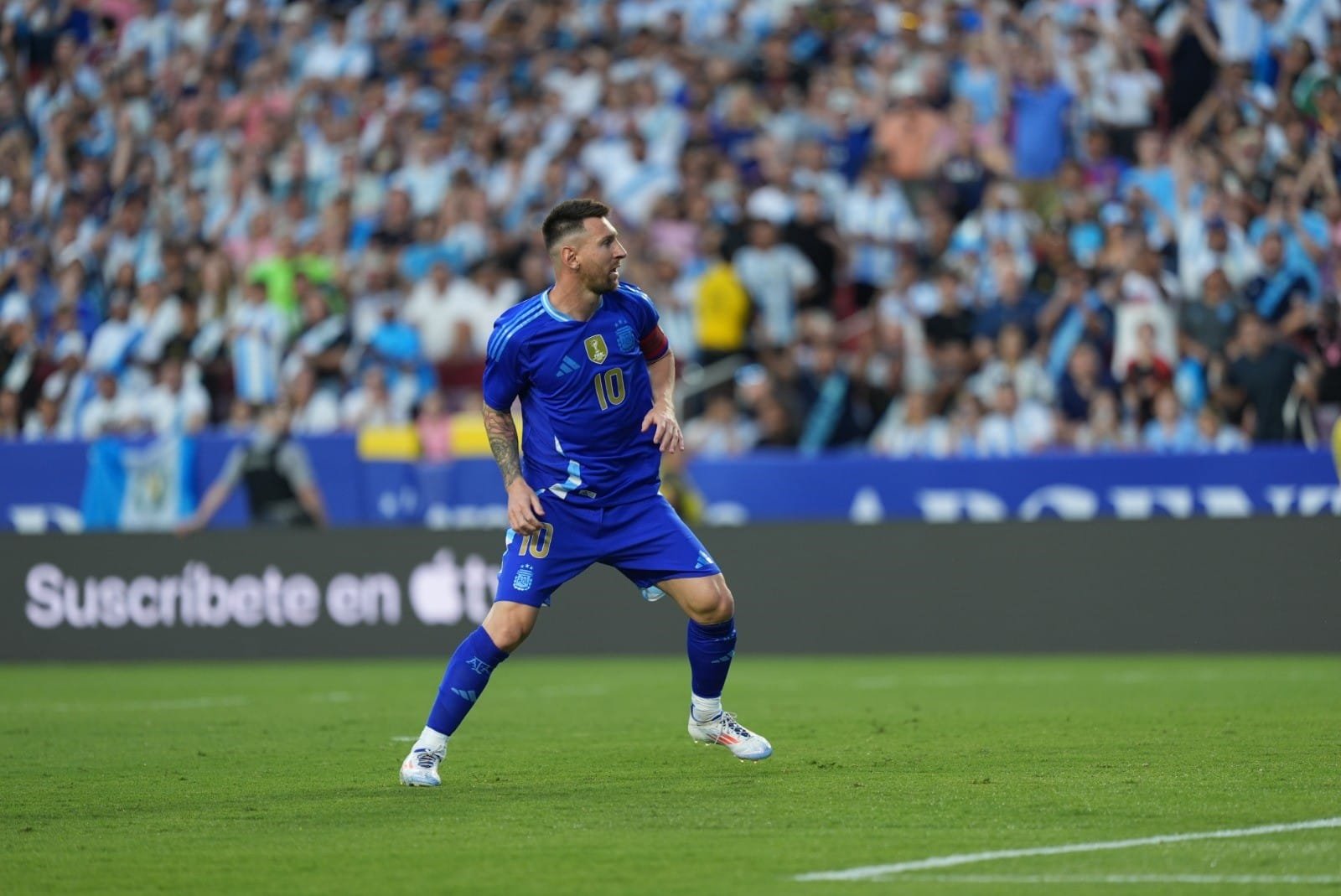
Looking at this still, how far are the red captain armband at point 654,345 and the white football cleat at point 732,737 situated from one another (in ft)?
5.36

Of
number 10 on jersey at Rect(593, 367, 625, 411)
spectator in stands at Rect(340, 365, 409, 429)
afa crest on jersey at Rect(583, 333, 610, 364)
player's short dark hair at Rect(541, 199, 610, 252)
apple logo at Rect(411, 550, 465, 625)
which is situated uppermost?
player's short dark hair at Rect(541, 199, 610, 252)

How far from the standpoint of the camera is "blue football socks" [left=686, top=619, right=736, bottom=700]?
31.1 ft

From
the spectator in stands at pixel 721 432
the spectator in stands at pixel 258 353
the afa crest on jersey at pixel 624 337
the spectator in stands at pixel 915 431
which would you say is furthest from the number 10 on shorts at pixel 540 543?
the spectator in stands at pixel 258 353

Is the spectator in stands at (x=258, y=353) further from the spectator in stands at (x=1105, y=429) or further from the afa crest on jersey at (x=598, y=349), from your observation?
the afa crest on jersey at (x=598, y=349)

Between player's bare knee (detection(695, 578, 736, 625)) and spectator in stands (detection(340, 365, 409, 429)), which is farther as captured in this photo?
spectator in stands (detection(340, 365, 409, 429))

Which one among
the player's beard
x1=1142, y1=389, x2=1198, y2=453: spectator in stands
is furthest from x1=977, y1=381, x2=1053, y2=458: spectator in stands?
the player's beard

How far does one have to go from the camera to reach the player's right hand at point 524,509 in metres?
8.96

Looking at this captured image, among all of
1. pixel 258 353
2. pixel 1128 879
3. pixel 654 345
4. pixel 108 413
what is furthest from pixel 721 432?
pixel 1128 879

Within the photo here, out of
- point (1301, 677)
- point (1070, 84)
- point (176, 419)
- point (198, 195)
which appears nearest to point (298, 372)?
point (176, 419)

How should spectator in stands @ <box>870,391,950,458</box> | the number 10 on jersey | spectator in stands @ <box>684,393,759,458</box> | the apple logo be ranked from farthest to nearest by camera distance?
spectator in stands @ <box>684,393,759,458</box> → spectator in stands @ <box>870,391,950,458</box> → the apple logo → the number 10 on jersey

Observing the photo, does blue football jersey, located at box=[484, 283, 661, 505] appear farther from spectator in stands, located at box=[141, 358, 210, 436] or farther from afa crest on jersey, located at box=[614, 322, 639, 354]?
spectator in stands, located at box=[141, 358, 210, 436]

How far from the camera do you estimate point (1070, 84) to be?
20391mm

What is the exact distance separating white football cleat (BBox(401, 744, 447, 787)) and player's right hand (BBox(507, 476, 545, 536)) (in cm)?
99

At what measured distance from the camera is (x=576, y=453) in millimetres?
9125
